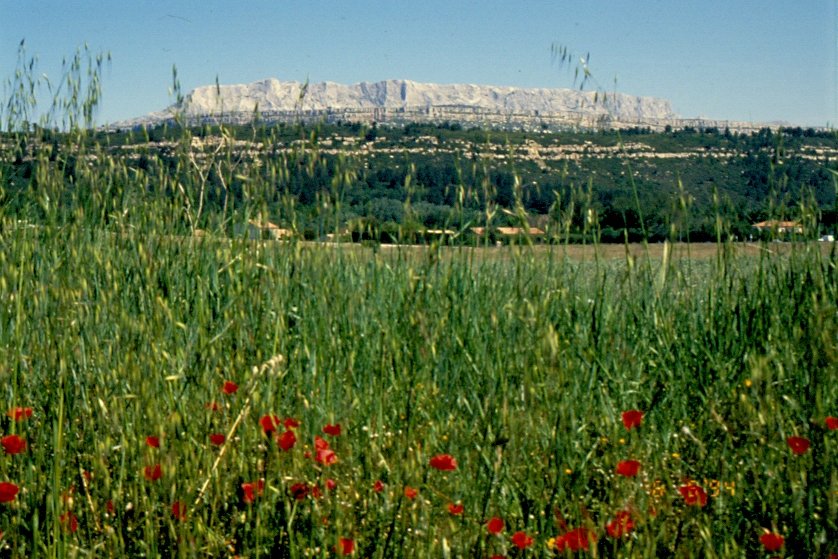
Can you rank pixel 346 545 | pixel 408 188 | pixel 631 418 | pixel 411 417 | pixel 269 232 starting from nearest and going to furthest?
pixel 346 545
pixel 631 418
pixel 411 417
pixel 408 188
pixel 269 232

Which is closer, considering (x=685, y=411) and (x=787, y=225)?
(x=685, y=411)

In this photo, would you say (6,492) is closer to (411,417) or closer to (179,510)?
(179,510)

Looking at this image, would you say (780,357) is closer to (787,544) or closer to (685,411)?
(685,411)

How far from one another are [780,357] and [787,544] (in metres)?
0.66

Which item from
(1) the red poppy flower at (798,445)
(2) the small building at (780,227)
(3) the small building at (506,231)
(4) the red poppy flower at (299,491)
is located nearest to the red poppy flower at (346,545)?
(4) the red poppy flower at (299,491)

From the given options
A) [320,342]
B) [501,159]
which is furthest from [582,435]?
[501,159]

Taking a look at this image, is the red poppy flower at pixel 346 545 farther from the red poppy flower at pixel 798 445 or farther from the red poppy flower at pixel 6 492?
the red poppy flower at pixel 798 445

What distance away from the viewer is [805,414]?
186 centimetres

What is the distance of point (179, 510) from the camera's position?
1465mm

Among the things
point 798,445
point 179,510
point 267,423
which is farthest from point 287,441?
point 798,445

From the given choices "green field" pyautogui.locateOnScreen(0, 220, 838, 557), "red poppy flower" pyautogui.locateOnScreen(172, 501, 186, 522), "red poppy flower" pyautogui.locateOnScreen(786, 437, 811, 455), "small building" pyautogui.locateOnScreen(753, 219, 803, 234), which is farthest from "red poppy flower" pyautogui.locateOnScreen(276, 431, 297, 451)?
"small building" pyautogui.locateOnScreen(753, 219, 803, 234)

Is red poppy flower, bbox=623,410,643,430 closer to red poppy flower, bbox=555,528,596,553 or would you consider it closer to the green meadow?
the green meadow

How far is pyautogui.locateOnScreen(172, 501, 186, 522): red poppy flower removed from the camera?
1373 millimetres

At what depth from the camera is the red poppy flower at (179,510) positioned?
1.37 m
